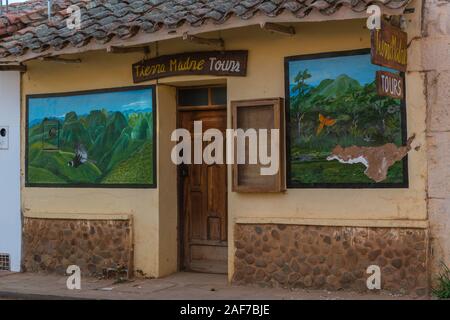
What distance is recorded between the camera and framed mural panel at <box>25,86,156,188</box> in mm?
9992

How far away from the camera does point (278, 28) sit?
8430 millimetres

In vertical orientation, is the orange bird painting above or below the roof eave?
below

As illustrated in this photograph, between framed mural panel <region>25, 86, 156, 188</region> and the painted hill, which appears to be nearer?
the painted hill

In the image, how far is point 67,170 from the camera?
10.7 meters

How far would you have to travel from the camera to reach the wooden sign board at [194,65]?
9.25 metres

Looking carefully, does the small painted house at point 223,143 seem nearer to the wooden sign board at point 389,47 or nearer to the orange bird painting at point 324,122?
the orange bird painting at point 324,122

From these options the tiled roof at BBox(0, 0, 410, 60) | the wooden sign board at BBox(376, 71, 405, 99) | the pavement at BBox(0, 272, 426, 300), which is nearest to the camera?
the wooden sign board at BBox(376, 71, 405, 99)

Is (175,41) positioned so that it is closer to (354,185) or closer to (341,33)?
(341,33)

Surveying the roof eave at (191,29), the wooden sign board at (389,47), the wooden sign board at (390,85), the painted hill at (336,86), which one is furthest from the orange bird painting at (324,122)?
the roof eave at (191,29)

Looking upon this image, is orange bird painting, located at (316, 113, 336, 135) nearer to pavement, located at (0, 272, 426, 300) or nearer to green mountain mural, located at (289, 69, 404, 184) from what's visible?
green mountain mural, located at (289, 69, 404, 184)

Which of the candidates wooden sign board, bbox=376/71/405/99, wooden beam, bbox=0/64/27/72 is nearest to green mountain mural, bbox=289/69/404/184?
wooden sign board, bbox=376/71/405/99

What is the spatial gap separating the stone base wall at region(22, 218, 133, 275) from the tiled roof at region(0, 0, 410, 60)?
2.75 m

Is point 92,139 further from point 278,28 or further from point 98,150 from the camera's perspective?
point 278,28
